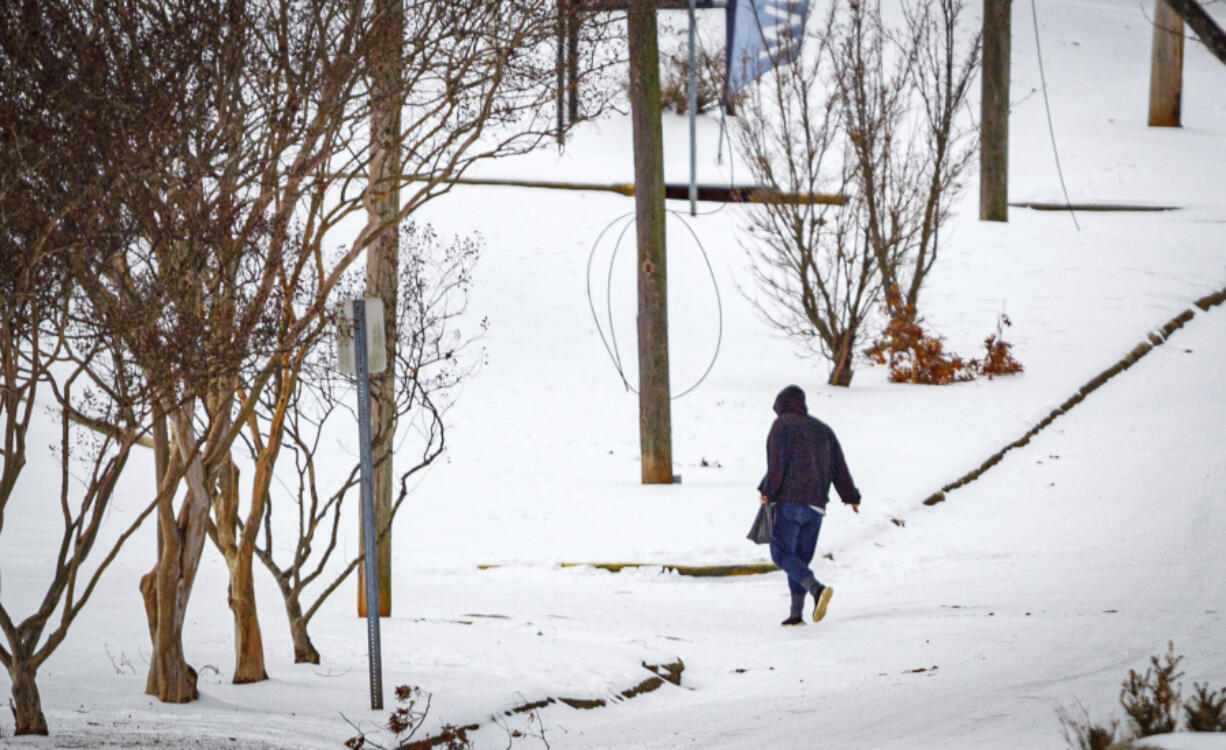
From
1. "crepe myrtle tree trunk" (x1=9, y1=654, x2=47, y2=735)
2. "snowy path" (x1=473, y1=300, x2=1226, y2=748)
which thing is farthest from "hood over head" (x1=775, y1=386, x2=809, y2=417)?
"crepe myrtle tree trunk" (x1=9, y1=654, x2=47, y2=735)

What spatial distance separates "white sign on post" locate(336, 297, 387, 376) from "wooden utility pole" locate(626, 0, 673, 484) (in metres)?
7.57

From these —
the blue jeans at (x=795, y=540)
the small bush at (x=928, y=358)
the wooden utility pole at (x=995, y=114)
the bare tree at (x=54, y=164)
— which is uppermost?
the wooden utility pole at (x=995, y=114)

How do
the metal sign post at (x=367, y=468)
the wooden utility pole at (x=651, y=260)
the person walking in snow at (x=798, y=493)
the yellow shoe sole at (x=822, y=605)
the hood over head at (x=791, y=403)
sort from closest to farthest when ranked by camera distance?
the metal sign post at (x=367, y=468), the yellow shoe sole at (x=822, y=605), the person walking in snow at (x=798, y=493), the hood over head at (x=791, y=403), the wooden utility pole at (x=651, y=260)

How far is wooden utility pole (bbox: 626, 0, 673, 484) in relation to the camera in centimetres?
1424

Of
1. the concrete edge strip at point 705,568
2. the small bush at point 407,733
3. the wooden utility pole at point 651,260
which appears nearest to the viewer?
the small bush at point 407,733

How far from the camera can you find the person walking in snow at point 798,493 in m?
9.77

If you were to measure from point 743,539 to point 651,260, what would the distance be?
3.40 metres

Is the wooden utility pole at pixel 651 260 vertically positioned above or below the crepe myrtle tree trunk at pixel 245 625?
above

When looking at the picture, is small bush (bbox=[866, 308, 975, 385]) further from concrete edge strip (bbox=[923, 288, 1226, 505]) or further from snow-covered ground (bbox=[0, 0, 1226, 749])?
concrete edge strip (bbox=[923, 288, 1226, 505])

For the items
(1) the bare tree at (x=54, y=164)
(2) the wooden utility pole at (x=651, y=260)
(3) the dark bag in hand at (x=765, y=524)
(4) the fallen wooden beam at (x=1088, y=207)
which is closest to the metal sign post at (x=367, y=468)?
(1) the bare tree at (x=54, y=164)

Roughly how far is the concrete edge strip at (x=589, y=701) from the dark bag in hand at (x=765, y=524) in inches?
62.7

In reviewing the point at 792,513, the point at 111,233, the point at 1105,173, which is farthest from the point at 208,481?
the point at 1105,173

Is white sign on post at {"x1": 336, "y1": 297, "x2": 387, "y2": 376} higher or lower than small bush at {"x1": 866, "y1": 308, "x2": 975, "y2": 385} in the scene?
higher

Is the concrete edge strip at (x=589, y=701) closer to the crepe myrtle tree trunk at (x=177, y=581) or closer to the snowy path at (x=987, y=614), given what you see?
the snowy path at (x=987, y=614)
